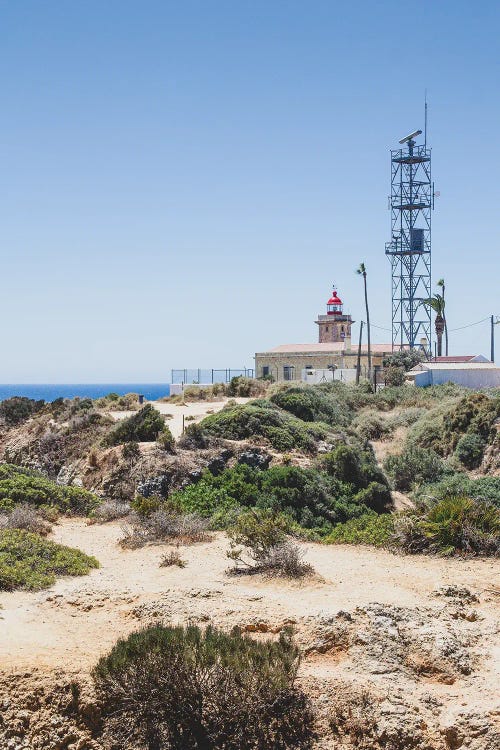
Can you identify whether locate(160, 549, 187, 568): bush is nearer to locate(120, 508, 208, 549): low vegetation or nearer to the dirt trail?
the dirt trail

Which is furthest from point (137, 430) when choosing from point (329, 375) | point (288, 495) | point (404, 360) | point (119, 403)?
point (404, 360)

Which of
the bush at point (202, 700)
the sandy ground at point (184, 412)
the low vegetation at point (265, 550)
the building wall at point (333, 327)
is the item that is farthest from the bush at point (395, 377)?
the bush at point (202, 700)

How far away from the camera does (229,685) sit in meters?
7.47

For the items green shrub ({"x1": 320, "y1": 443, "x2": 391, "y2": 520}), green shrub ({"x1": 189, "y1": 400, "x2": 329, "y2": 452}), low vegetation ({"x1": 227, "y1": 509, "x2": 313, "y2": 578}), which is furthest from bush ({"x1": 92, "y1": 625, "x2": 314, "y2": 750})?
green shrub ({"x1": 189, "y1": 400, "x2": 329, "y2": 452})

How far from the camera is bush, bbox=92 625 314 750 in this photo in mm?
7340

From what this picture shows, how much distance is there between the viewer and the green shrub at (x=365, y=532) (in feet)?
46.2

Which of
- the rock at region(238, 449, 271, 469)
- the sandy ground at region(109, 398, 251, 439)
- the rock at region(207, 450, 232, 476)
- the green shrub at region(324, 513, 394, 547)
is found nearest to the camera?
the green shrub at region(324, 513, 394, 547)

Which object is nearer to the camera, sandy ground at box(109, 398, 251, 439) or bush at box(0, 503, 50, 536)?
bush at box(0, 503, 50, 536)

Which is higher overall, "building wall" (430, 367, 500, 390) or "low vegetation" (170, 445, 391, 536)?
"building wall" (430, 367, 500, 390)

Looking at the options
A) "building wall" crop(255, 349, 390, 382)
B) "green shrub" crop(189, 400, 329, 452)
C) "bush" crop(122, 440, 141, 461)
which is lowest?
"bush" crop(122, 440, 141, 461)

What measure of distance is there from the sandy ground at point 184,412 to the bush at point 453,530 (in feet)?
38.8

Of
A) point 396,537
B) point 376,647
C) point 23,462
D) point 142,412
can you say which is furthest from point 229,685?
point 23,462

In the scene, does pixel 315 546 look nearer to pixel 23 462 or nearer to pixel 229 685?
pixel 229 685

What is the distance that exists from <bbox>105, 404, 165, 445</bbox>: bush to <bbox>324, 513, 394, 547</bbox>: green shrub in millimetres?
7742
